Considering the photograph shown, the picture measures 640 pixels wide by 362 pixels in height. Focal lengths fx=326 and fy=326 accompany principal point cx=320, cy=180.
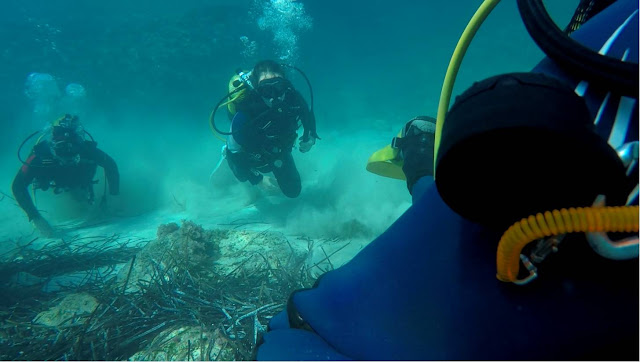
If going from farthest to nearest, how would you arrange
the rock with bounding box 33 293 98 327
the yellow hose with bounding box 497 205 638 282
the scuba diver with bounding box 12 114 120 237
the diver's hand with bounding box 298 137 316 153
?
the scuba diver with bounding box 12 114 120 237 → the diver's hand with bounding box 298 137 316 153 → the rock with bounding box 33 293 98 327 → the yellow hose with bounding box 497 205 638 282

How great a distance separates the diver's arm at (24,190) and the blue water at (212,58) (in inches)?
335

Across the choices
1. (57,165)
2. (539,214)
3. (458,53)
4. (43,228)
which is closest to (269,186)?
(57,165)

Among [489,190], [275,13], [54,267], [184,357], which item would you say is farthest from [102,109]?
[489,190]

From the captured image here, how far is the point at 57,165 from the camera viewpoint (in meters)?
9.39

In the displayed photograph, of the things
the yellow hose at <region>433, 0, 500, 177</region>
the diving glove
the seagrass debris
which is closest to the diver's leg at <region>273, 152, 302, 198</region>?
the seagrass debris

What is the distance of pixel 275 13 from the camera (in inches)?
1232

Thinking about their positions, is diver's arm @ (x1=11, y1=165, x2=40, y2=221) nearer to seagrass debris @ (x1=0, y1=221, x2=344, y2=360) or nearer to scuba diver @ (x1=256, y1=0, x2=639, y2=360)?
seagrass debris @ (x1=0, y1=221, x2=344, y2=360)

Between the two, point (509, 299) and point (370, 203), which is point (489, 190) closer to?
point (509, 299)

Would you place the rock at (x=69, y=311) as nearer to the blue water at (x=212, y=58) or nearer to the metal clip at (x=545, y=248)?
the metal clip at (x=545, y=248)

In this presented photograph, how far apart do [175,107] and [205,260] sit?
3079 cm

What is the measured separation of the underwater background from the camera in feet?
83.4

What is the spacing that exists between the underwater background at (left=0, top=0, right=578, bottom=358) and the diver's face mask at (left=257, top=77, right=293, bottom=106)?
8.54 m

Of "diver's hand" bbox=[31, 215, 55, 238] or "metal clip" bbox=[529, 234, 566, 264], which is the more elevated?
"diver's hand" bbox=[31, 215, 55, 238]

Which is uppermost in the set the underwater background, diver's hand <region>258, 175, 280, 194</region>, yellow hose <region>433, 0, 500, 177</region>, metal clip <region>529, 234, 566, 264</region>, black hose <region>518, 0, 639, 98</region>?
the underwater background
